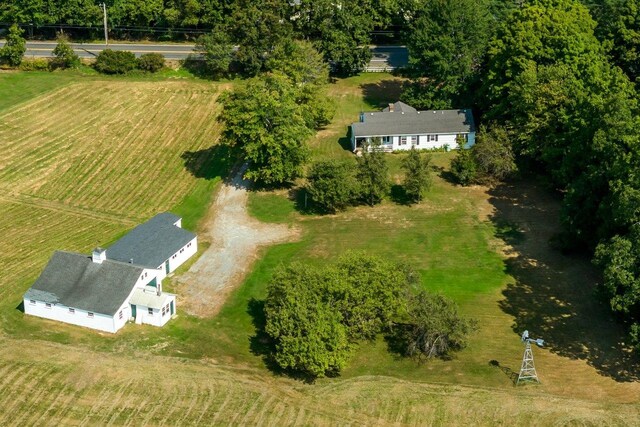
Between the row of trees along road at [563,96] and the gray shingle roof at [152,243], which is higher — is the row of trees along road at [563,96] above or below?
above

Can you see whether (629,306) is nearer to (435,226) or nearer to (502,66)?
(435,226)

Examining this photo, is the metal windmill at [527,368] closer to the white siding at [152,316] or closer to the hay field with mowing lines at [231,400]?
the hay field with mowing lines at [231,400]

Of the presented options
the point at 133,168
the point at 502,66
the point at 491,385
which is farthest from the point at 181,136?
the point at 491,385

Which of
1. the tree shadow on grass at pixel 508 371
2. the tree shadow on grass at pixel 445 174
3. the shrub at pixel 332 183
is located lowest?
the tree shadow on grass at pixel 508 371

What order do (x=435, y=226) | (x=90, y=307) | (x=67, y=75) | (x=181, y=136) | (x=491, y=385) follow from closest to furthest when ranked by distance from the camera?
(x=491, y=385) < (x=90, y=307) < (x=435, y=226) < (x=181, y=136) < (x=67, y=75)

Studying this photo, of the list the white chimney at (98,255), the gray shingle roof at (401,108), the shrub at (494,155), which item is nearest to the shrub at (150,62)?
the gray shingle roof at (401,108)

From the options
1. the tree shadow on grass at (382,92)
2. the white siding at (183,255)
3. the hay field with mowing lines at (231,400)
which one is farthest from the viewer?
the tree shadow on grass at (382,92)
